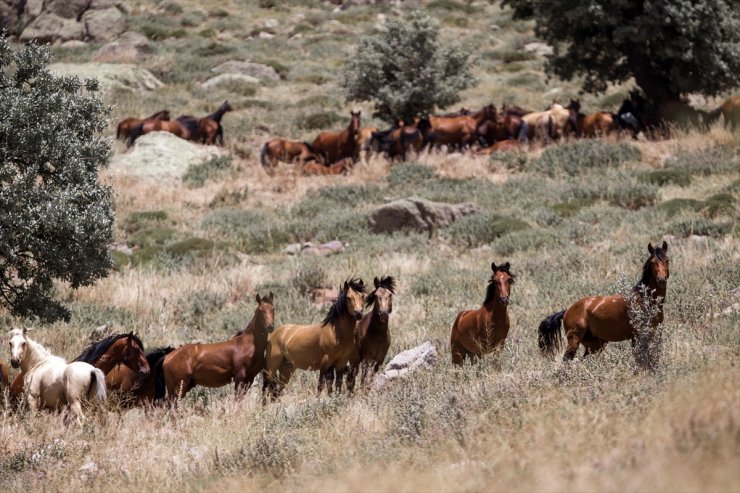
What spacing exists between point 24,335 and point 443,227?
34.1 feet

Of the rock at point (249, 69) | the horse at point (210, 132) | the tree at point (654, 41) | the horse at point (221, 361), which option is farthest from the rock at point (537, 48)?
the horse at point (221, 361)

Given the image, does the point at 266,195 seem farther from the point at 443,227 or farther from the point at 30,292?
the point at 30,292

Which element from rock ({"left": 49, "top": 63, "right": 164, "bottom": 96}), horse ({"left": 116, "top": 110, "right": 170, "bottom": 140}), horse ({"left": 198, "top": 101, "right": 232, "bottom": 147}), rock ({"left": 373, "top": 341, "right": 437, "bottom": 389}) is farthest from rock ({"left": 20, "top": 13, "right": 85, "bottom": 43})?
rock ({"left": 373, "top": 341, "right": 437, "bottom": 389})

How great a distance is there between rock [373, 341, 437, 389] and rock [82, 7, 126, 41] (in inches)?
1547

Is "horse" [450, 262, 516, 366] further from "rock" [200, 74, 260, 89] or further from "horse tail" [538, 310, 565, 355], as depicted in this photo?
"rock" [200, 74, 260, 89]

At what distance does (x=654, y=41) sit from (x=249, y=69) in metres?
21.0

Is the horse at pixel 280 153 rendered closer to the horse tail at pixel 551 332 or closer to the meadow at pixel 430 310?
the meadow at pixel 430 310

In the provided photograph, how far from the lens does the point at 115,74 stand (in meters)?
35.8

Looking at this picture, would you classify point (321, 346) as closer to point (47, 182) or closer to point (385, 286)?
point (385, 286)

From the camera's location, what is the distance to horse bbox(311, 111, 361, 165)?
997 inches

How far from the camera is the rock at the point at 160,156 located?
24188mm

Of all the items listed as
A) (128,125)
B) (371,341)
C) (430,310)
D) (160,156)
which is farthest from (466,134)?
(371,341)

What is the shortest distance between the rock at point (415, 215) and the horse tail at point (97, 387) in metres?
10.2

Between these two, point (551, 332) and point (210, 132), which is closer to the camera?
point (551, 332)
